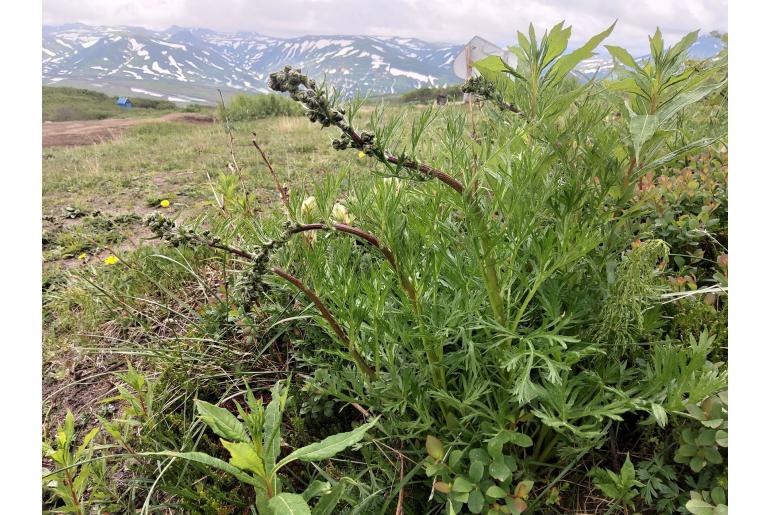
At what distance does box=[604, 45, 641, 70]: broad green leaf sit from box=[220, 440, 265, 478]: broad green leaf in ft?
3.54

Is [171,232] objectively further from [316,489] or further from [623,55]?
[623,55]

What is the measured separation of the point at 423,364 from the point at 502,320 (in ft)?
0.74

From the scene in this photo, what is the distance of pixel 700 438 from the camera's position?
3.48 ft

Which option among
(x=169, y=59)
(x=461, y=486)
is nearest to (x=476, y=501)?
(x=461, y=486)

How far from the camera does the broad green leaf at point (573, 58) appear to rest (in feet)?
2.90

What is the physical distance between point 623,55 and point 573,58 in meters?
0.12

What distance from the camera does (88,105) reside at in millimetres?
37031

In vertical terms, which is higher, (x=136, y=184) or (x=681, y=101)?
(x=681, y=101)

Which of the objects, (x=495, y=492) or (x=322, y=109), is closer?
(x=322, y=109)

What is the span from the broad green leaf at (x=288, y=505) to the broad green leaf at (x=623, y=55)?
1095 millimetres

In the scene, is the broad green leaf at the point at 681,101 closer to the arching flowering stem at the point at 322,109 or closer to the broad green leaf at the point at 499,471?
the arching flowering stem at the point at 322,109

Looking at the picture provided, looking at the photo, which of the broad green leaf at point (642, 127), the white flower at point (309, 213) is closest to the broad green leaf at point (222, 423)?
the white flower at point (309, 213)

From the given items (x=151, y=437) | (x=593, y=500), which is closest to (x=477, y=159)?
(x=593, y=500)

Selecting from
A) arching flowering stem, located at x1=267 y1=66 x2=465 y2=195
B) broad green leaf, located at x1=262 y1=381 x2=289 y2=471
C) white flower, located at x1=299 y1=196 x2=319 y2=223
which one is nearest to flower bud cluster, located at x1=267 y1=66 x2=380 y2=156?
arching flowering stem, located at x1=267 y1=66 x2=465 y2=195
